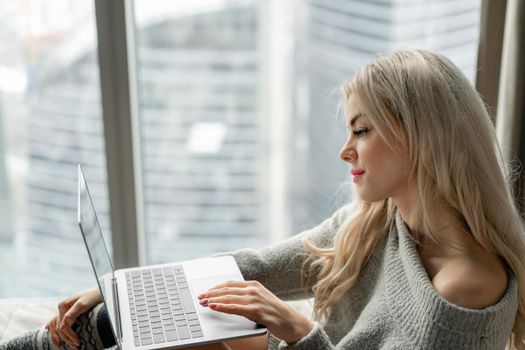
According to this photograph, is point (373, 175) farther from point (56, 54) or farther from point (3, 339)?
point (56, 54)

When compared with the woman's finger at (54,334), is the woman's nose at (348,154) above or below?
above

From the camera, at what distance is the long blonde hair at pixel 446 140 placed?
1.22 m

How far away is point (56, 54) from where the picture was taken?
2.88 m

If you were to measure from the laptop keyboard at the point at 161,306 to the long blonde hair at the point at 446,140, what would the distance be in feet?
1.57

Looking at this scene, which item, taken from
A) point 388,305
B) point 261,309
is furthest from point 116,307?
point 388,305

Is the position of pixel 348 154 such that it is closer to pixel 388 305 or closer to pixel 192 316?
pixel 388 305

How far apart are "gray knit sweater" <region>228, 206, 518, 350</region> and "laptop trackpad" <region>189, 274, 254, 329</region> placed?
95 millimetres

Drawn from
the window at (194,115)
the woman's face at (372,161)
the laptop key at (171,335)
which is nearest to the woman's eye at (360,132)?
the woman's face at (372,161)

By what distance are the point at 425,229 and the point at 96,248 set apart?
1.99 ft

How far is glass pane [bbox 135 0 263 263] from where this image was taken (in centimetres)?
427

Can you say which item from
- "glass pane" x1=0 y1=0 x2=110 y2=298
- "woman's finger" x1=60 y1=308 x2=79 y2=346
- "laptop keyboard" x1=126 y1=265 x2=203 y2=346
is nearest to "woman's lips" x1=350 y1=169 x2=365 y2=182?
"laptop keyboard" x1=126 y1=265 x2=203 y2=346

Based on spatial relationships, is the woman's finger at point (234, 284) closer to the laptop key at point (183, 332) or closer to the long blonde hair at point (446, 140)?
the laptop key at point (183, 332)

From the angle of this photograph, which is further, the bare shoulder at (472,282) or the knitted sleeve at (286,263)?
the knitted sleeve at (286,263)

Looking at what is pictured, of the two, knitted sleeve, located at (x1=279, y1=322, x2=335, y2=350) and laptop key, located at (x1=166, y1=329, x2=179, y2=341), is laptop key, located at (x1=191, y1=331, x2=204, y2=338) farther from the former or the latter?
knitted sleeve, located at (x1=279, y1=322, x2=335, y2=350)
